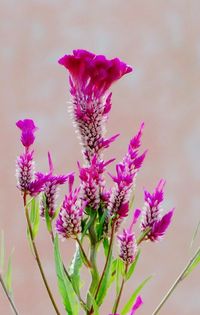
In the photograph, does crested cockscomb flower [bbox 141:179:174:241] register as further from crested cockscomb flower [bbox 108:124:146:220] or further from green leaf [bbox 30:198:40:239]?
green leaf [bbox 30:198:40:239]

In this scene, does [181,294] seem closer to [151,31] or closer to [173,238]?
[173,238]

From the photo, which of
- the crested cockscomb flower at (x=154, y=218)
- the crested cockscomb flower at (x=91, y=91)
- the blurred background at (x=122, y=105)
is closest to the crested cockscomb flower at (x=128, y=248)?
the crested cockscomb flower at (x=154, y=218)

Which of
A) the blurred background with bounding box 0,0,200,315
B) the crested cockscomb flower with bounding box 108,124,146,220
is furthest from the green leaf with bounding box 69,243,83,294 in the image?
the blurred background with bounding box 0,0,200,315

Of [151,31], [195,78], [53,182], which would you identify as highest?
[151,31]

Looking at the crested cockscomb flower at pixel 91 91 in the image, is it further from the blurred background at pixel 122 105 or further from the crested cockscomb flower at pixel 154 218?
the blurred background at pixel 122 105

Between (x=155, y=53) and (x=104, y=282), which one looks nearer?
(x=104, y=282)

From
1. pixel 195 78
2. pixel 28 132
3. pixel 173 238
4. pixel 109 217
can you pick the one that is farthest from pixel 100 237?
pixel 195 78
